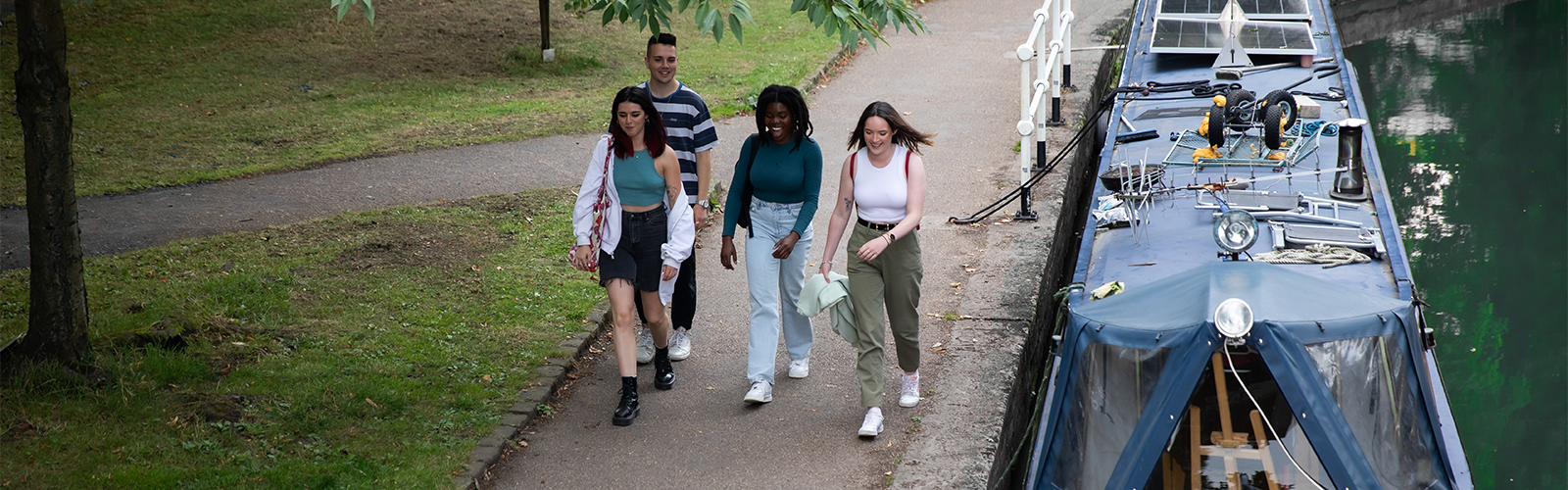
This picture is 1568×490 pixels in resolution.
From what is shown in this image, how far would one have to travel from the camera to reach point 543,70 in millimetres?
16875

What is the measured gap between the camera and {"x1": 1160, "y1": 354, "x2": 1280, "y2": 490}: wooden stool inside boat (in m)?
4.93

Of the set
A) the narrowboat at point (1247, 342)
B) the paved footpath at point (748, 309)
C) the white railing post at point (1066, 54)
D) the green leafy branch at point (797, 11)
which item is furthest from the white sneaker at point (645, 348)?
the white railing post at point (1066, 54)

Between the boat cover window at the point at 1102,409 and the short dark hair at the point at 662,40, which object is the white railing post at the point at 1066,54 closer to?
the short dark hair at the point at 662,40

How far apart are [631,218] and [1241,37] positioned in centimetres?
728

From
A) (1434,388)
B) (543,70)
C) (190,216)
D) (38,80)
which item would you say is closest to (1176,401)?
(1434,388)

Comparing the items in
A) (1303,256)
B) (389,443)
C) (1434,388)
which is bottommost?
(389,443)

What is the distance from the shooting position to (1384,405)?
497cm

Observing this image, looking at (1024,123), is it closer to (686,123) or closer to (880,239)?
(686,123)

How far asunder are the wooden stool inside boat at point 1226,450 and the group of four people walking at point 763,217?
1.69 metres

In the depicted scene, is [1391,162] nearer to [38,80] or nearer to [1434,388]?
[1434,388]

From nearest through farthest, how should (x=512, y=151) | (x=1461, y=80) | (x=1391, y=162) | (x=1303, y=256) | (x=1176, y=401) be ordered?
(x=1176, y=401) < (x=1303, y=256) < (x=512, y=151) < (x=1391, y=162) < (x=1461, y=80)

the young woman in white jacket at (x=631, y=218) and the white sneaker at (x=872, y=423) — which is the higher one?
the young woman in white jacket at (x=631, y=218)

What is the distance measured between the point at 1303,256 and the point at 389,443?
4877mm

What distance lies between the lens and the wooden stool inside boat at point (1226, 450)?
16.2ft
